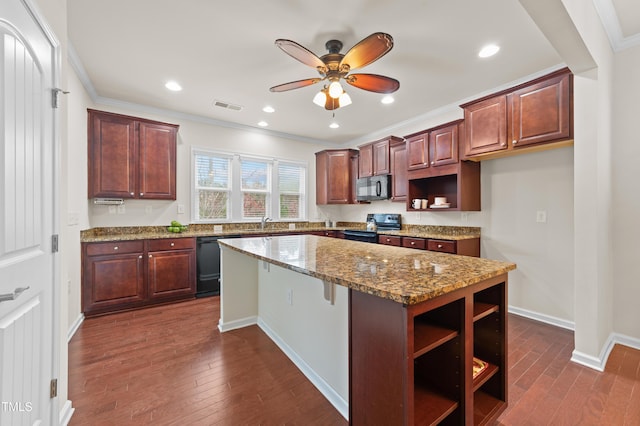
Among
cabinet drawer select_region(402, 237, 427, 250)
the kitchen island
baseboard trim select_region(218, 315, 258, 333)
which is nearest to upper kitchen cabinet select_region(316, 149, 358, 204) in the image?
cabinet drawer select_region(402, 237, 427, 250)

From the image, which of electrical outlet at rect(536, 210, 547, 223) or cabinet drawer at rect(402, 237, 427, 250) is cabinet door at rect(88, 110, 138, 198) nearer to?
cabinet drawer at rect(402, 237, 427, 250)

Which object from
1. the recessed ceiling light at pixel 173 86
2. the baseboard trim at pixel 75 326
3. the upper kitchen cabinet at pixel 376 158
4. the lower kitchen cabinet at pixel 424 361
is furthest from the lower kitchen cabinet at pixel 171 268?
the upper kitchen cabinet at pixel 376 158

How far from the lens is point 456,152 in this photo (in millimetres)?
3396

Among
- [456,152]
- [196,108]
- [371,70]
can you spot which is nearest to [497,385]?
[456,152]

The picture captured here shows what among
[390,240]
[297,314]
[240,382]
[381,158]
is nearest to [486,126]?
[381,158]

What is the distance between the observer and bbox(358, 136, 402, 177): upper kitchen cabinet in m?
4.51

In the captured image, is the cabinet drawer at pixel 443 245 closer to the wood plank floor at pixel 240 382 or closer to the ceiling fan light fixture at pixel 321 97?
the wood plank floor at pixel 240 382

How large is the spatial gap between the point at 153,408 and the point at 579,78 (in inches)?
156

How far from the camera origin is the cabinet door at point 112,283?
299 cm

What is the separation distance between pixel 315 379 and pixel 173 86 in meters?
3.59

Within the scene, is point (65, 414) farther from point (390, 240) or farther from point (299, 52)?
point (390, 240)

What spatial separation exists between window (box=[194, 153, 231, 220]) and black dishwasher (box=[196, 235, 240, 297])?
720 mm

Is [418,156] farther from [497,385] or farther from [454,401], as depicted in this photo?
[454,401]

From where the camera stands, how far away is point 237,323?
2.72 m
